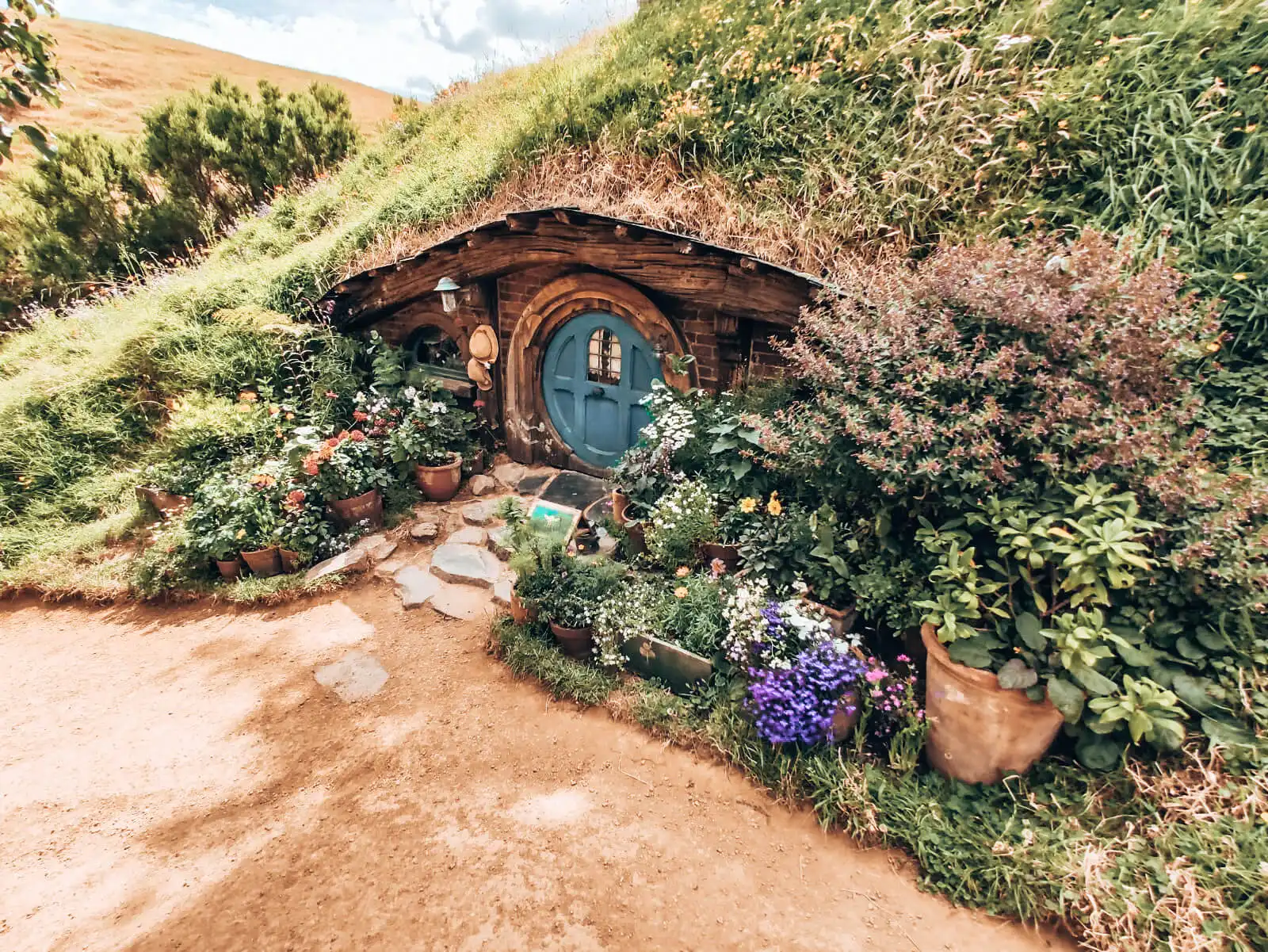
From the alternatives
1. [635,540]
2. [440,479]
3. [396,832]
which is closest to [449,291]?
[440,479]


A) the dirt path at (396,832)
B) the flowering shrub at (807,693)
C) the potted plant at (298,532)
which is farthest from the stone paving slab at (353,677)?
the flowering shrub at (807,693)

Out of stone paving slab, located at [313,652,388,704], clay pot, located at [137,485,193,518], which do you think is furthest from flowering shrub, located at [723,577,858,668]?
clay pot, located at [137,485,193,518]

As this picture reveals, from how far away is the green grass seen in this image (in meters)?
2.47

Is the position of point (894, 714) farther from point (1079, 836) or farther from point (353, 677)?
point (353, 677)

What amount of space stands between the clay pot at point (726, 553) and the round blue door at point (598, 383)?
7.04ft

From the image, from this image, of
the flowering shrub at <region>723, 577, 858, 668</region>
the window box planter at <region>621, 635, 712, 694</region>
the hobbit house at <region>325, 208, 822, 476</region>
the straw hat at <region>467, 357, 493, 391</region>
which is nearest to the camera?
the flowering shrub at <region>723, 577, 858, 668</region>

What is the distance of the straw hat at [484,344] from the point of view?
22.4 ft

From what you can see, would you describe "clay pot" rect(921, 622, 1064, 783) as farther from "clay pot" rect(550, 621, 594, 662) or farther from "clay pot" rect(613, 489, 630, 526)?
"clay pot" rect(613, 489, 630, 526)

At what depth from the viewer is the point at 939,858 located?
292cm

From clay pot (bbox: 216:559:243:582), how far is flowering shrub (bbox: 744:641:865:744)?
5.32 meters

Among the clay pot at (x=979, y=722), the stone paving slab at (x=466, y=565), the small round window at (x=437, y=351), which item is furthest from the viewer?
the small round window at (x=437, y=351)

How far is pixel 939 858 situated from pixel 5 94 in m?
5.90

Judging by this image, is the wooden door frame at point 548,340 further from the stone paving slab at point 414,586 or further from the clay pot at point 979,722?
the clay pot at point 979,722

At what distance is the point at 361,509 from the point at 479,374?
6.86ft
